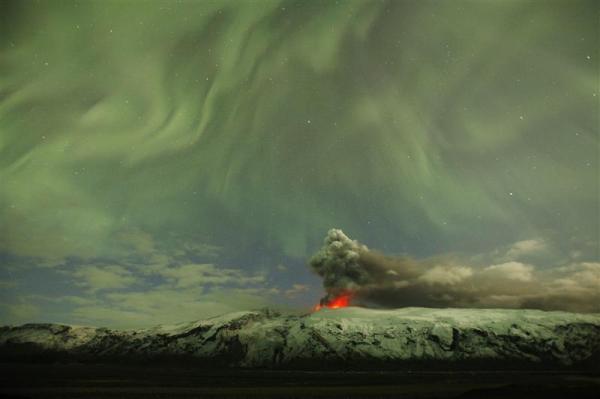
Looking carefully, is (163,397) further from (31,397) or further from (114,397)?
(31,397)

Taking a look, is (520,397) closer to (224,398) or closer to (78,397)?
(224,398)

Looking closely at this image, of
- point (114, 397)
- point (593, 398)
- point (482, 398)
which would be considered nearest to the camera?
point (593, 398)

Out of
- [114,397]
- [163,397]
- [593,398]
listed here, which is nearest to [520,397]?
[593,398]

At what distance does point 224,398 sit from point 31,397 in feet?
123

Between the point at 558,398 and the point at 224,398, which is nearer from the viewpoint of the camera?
the point at 558,398

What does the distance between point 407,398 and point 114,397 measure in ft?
198

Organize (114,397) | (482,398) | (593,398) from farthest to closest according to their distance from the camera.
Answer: (114,397) → (482,398) → (593,398)

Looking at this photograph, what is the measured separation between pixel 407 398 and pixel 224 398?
3849cm

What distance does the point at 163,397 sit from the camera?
98.0 m

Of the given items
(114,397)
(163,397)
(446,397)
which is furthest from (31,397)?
(446,397)

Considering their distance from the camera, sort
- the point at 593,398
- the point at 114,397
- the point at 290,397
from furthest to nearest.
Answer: the point at 290,397
the point at 114,397
the point at 593,398

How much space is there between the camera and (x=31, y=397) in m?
91.0

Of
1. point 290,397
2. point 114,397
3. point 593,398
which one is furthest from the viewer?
point 290,397

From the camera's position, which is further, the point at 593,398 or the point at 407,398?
the point at 407,398
